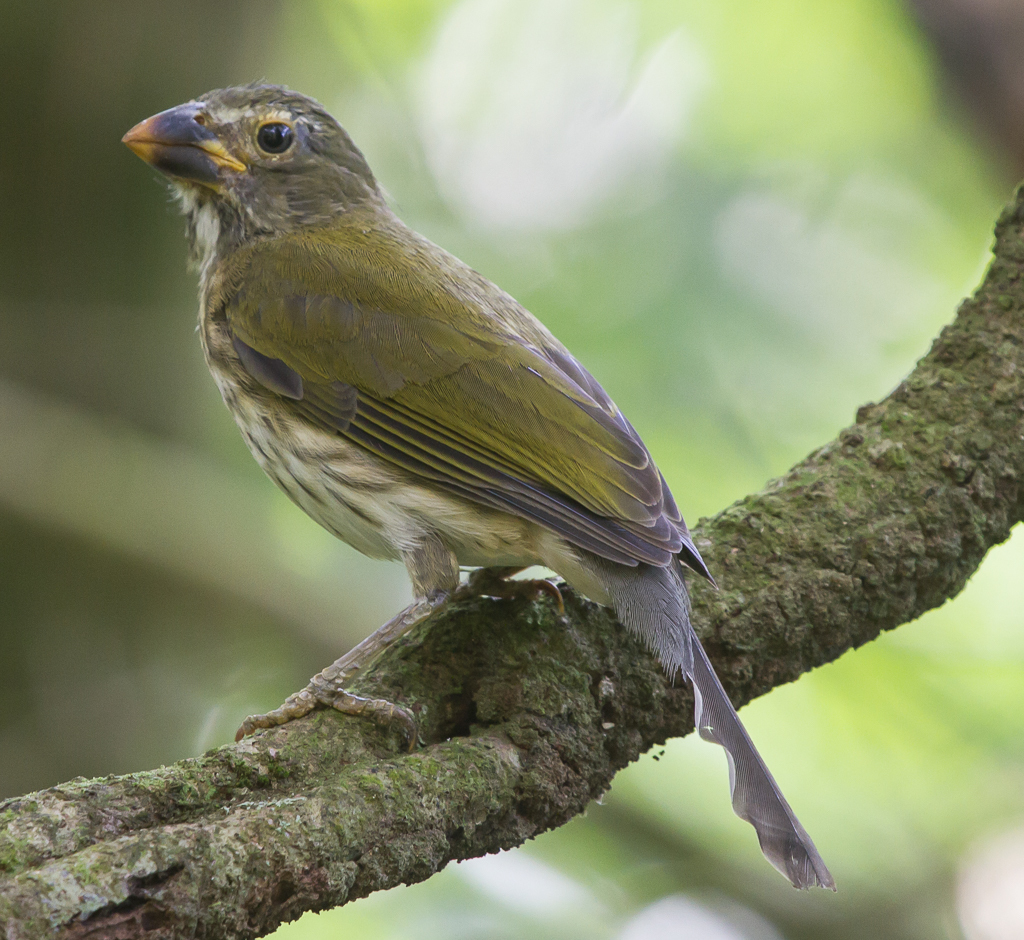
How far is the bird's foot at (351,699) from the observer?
226 cm

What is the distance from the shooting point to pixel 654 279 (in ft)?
15.9

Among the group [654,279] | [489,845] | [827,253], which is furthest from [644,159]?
[489,845]

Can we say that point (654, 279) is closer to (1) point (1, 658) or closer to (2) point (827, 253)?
(2) point (827, 253)

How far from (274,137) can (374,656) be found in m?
1.81

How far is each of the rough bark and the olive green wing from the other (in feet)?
0.87

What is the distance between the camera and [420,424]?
9.37 feet

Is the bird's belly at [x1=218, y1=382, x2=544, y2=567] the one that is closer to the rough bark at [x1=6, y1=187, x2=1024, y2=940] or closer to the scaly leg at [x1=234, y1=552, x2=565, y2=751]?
the scaly leg at [x1=234, y1=552, x2=565, y2=751]

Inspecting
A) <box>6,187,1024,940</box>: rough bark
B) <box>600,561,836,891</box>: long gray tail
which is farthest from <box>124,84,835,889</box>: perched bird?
<box>6,187,1024,940</box>: rough bark

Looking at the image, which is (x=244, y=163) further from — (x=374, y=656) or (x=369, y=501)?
(x=374, y=656)

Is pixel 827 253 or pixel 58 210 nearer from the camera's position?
pixel 58 210

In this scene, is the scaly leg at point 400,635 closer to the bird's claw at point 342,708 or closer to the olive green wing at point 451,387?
the bird's claw at point 342,708

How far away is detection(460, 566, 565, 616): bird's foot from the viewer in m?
2.77

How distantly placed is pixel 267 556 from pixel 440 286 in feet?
4.63

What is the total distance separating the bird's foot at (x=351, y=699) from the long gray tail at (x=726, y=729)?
534mm
